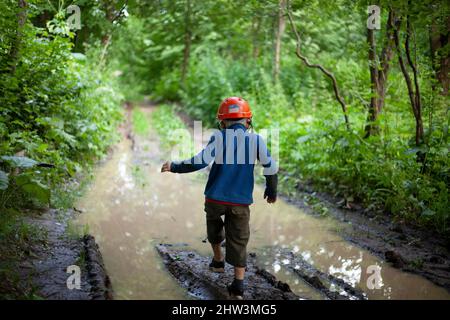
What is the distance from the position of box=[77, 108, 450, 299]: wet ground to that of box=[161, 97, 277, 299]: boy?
73 cm

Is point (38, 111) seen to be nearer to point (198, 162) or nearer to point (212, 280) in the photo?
point (198, 162)

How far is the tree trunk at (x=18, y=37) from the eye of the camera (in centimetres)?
664

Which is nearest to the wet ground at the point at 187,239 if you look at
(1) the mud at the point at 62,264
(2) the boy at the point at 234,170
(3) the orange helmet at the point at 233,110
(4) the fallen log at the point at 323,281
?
(4) the fallen log at the point at 323,281

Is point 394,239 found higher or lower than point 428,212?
lower

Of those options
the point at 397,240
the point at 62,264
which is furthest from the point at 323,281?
the point at 62,264

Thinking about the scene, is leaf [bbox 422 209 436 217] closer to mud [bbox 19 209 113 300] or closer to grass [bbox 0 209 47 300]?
mud [bbox 19 209 113 300]

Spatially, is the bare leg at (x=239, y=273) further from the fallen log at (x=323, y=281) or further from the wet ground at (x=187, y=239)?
the fallen log at (x=323, y=281)

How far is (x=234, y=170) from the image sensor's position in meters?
4.66

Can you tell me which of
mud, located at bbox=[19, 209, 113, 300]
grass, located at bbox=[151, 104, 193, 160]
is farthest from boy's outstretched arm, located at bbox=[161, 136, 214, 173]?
grass, located at bbox=[151, 104, 193, 160]

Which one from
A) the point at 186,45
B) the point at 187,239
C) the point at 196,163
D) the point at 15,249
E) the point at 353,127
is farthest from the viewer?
the point at 186,45

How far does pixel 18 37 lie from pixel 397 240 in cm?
590

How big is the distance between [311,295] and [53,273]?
99.0 inches

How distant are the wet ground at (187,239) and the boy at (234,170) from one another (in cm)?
73
